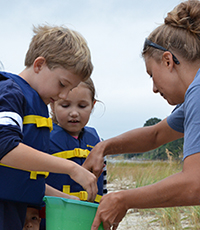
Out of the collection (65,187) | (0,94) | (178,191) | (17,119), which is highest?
(0,94)

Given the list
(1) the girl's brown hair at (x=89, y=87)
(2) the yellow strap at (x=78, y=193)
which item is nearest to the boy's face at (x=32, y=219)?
(2) the yellow strap at (x=78, y=193)

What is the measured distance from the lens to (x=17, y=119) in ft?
6.57

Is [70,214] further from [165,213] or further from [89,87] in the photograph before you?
[165,213]

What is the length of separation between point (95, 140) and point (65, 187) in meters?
0.77

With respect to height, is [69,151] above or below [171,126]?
below

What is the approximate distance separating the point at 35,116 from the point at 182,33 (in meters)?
1.37

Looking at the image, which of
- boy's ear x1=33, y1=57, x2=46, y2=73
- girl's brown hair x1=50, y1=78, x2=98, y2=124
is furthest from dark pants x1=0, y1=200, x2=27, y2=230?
girl's brown hair x1=50, y1=78, x2=98, y2=124

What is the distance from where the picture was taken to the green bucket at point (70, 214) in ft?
6.52

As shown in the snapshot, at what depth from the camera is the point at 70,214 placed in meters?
1.99

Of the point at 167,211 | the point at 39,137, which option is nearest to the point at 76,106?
the point at 39,137

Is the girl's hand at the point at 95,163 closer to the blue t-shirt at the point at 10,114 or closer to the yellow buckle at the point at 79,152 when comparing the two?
the yellow buckle at the point at 79,152

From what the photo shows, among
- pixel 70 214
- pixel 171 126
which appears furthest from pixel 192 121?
pixel 171 126

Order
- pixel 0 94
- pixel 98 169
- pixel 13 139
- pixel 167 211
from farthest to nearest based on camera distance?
1. pixel 167 211
2. pixel 98 169
3. pixel 0 94
4. pixel 13 139

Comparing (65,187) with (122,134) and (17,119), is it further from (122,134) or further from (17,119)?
(17,119)
